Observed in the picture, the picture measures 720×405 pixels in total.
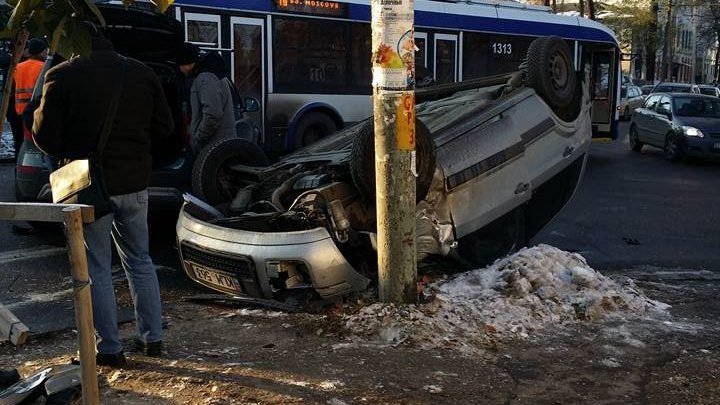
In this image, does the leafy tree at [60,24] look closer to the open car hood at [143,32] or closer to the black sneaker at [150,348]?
the black sneaker at [150,348]

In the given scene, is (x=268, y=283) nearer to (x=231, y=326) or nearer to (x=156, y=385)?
(x=231, y=326)

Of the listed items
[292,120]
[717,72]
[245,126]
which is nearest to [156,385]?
[245,126]

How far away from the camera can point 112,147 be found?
411 centimetres

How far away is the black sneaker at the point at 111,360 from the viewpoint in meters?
4.12

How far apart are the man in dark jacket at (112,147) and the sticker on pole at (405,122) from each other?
145 cm

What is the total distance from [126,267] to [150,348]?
1.62 feet

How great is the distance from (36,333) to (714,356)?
427 cm

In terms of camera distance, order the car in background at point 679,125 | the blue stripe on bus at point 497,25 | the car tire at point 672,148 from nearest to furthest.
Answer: the blue stripe on bus at point 497,25 < the car in background at point 679,125 < the car tire at point 672,148

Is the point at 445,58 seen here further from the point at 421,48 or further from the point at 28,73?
the point at 28,73

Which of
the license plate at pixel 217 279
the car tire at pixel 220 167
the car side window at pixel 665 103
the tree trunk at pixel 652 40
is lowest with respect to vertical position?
the license plate at pixel 217 279

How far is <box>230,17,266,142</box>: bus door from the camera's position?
1128 centimetres

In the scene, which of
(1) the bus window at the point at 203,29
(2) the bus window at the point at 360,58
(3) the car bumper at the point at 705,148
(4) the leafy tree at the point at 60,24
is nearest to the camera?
(4) the leafy tree at the point at 60,24

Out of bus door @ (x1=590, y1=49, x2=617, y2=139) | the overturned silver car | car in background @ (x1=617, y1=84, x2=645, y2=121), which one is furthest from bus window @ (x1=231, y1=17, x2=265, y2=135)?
car in background @ (x1=617, y1=84, x2=645, y2=121)

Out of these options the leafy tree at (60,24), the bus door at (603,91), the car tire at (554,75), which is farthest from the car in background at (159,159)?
the bus door at (603,91)
